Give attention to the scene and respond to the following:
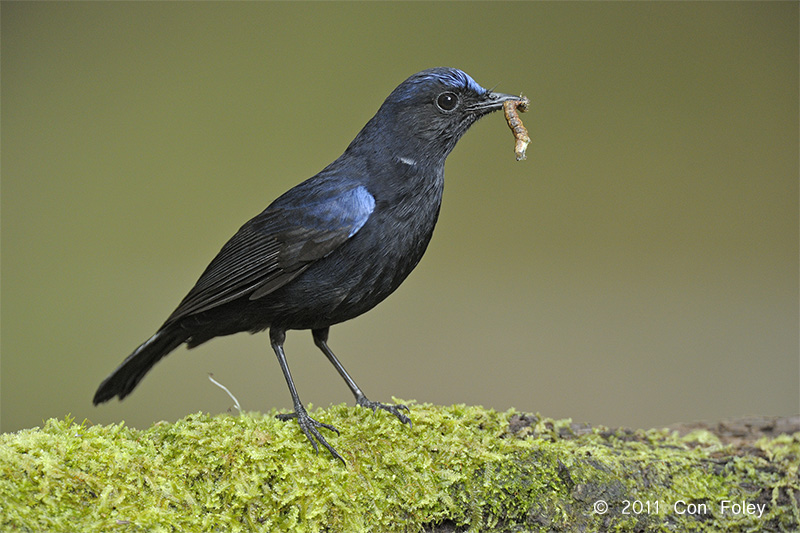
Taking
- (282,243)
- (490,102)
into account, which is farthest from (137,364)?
(490,102)

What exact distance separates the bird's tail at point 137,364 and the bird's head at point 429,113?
1.10 m

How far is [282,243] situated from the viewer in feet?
7.98

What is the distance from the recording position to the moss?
1.84m

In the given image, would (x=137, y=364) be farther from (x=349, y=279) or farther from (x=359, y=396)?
(x=349, y=279)

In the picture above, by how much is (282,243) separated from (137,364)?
84 centimetres

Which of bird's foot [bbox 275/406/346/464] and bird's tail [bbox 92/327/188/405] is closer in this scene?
bird's foot [bbox 275/406/346/464]

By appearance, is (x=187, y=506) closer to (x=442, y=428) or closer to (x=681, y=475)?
(x=442, y=428)

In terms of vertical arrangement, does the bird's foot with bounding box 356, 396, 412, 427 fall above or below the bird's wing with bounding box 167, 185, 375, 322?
below

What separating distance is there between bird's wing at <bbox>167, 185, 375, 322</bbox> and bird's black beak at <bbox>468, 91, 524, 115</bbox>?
1.82ft

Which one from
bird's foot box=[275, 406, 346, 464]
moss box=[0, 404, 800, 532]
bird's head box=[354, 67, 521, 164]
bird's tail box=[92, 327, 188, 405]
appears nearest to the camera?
moss box=[0, 404, 800, 532]

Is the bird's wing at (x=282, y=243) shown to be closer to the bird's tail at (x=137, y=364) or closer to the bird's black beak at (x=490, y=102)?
the bird's tail at (x=137, y=364)

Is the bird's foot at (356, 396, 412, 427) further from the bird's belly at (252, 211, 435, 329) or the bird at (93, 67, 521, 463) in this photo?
the bird's belly at (252, 211, 435, 329)

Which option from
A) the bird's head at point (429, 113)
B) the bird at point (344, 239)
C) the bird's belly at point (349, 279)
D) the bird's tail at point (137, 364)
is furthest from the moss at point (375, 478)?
the bird's head at point (429, 113)

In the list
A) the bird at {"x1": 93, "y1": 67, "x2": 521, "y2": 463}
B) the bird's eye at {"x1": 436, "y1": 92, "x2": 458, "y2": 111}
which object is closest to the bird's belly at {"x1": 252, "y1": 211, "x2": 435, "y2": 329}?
the bird at {"x1": 93, "y1": 67, "x2": 521, "y2": 463}
